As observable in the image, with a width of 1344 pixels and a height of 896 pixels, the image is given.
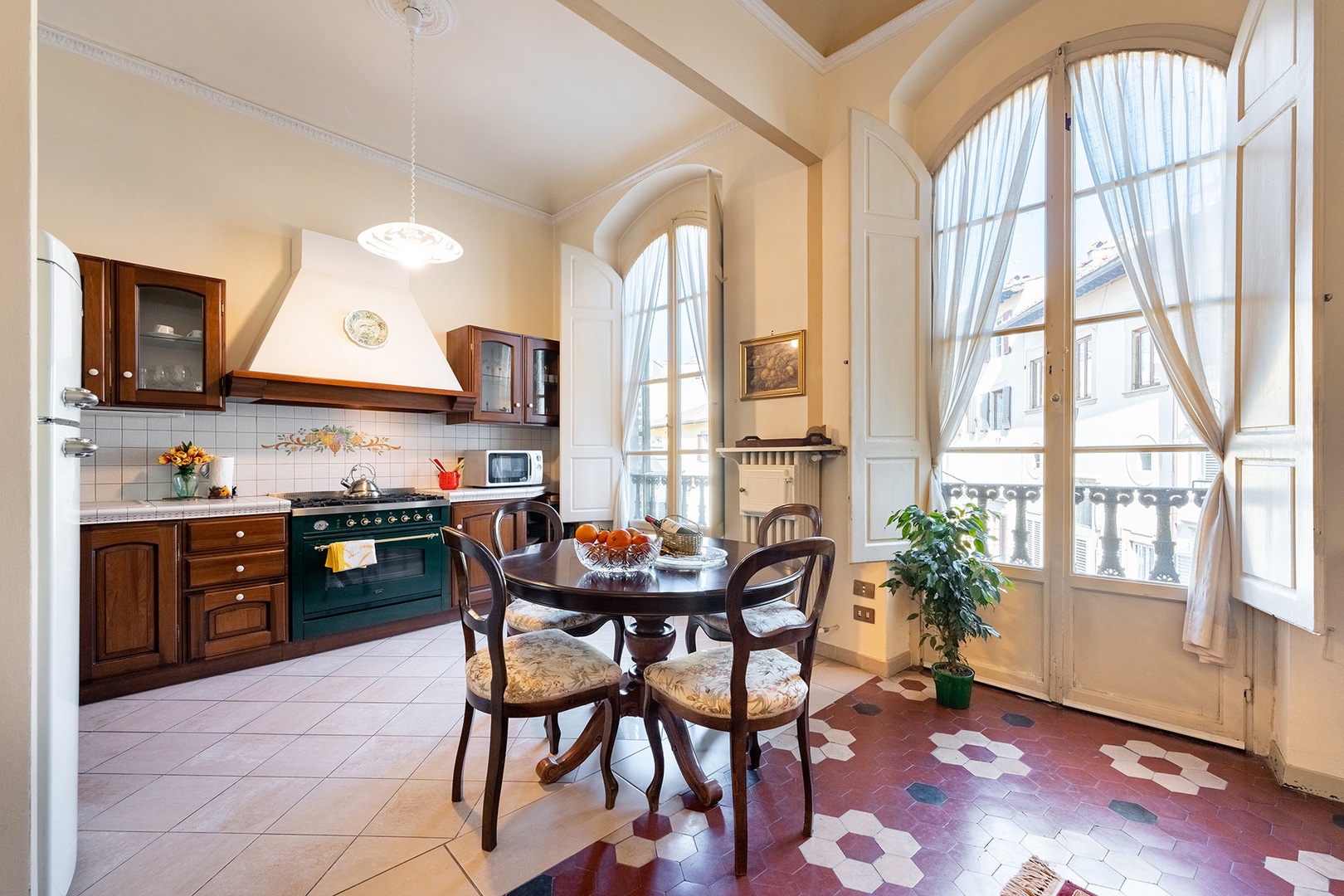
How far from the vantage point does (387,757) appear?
213 centimetres

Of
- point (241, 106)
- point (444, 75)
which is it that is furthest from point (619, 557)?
point (241, 106)

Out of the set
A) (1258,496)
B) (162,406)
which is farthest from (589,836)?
(162,406)

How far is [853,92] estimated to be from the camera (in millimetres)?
3027

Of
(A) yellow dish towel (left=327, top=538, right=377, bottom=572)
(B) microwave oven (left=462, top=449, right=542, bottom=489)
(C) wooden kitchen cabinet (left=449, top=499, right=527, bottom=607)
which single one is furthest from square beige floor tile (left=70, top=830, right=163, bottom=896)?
(B) microwave oven (left=462, top=449, right=542, bottom=489)

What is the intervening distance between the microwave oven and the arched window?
2.68 ft

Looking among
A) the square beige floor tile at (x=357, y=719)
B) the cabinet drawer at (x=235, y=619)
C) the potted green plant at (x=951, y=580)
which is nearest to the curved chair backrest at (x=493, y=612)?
the square beige floor tile at (x=357, y=719)

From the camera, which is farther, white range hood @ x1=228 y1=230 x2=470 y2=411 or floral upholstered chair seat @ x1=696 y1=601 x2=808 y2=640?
white range hood @ x1=228 y1=230 x2=470 y2=411

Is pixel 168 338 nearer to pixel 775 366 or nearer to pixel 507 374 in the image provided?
pixel 507 374

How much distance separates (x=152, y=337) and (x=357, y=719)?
2432 mm

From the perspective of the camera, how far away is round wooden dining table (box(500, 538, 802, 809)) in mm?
1586

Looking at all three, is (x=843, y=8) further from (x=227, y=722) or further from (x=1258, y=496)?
(x=227, y=722)

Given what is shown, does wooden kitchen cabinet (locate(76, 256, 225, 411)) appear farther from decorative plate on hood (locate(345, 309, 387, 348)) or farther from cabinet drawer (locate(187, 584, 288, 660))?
cabinet drawer (locate(187, 584, 288, 660))

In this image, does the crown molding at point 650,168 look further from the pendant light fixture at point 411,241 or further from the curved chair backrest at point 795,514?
the curved chair backrest at point 795,514

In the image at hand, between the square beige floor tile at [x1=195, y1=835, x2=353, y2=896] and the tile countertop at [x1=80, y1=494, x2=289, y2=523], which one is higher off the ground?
the tile countertop at [x1=80, y1=494, x2=289, y2=523]
